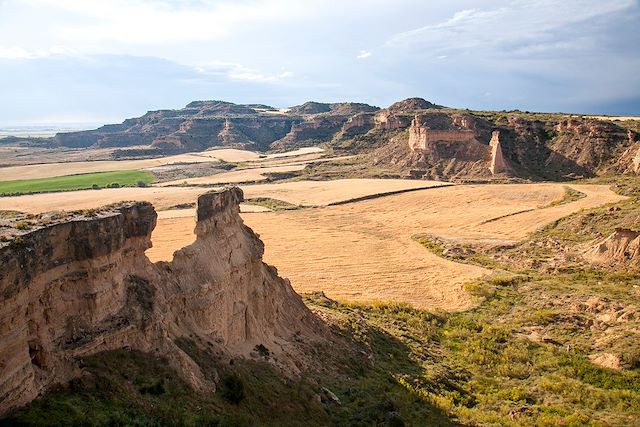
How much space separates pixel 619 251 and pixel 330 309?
2280 cm

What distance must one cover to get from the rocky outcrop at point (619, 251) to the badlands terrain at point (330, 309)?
0.12 m

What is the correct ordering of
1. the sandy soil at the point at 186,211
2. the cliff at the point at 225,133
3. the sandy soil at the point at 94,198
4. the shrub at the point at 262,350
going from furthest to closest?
the cliff at the point at 225,133
the sandy soil at the point at 94,198
the sandy soil at the point at 186,211
the shrub at the point at 262,350

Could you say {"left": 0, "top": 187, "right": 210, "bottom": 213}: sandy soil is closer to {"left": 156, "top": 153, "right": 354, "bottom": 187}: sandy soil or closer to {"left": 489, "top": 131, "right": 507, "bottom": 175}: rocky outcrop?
{"left": 156, "top": 153, "right": 354, "bottom": 187}: sandy soil

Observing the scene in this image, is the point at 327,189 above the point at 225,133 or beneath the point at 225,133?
beneath

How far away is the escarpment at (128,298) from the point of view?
1083cm

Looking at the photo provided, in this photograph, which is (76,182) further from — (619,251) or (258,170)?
(619,251)

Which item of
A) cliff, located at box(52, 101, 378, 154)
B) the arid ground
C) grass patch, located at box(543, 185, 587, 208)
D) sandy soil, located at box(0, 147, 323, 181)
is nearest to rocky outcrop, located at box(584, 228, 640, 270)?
the arid ground

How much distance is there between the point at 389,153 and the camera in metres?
104

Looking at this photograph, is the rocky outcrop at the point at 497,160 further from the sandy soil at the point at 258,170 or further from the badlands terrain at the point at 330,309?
the sandy soil at the point at 258,170

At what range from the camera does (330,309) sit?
27266 millimetres

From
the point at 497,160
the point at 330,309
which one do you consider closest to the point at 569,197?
the point at 497,160

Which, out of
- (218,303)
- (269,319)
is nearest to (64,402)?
(218,303)

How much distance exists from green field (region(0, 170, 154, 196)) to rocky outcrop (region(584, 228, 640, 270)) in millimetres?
71917

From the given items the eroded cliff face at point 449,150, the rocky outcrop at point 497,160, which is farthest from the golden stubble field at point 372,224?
the rocky outcrop at point 497,160
